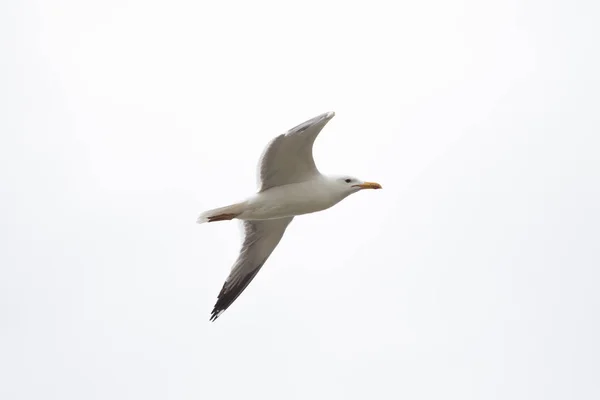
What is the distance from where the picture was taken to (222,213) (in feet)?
40.9

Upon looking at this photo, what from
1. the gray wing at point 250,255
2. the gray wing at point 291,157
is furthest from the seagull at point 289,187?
the gray wing at point 250,255

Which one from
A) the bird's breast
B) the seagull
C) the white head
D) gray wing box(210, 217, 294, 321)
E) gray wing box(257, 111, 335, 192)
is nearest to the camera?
gray wing box(257, 111, 335, 192)

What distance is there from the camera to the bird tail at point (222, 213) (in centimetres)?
1241

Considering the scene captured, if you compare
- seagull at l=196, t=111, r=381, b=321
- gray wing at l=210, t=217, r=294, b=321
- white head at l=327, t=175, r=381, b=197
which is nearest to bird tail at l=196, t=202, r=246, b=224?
seagull at l=196, t=111, r=381, b=321

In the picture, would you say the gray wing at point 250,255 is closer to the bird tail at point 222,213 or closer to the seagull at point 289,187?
the seagull at point 289,187

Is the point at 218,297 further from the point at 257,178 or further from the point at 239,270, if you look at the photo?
the point at 257,178

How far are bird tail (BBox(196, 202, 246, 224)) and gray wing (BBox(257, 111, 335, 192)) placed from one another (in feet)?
1.01

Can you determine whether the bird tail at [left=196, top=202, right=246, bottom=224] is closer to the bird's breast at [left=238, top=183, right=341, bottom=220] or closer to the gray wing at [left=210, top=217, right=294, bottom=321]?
the bird's breast at [left=238, top=183, right=341, bottom=220]

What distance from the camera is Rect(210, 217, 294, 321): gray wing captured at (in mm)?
13414

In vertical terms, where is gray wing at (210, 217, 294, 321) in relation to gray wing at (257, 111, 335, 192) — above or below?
below

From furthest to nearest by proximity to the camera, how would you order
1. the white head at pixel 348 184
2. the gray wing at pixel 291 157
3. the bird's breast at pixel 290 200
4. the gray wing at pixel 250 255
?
the gray wing at pixel 250 255 < the white head at pixel 348 184 < the bird's breast at pixel 290 200 < the gray wing at pixel 291 157

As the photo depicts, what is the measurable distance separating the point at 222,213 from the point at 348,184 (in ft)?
4.73

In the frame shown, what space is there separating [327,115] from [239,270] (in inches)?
116

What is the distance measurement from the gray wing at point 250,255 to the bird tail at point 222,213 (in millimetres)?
919
